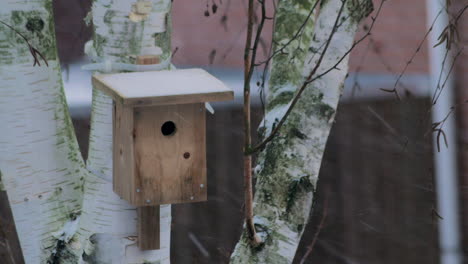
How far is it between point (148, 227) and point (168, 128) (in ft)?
0.97

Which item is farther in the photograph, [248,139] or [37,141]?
[37,141]

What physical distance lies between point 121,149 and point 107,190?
151mm

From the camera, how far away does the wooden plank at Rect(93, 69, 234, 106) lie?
274 centimetres

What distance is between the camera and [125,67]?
290cm

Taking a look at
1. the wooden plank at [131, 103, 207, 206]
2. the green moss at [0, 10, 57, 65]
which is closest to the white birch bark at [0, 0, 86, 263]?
the green moss at [0, 10, 57, 65]

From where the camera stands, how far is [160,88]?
2.79 metres

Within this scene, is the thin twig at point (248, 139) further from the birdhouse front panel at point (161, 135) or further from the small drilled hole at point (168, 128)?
the small drilled hole at point (168, 128)

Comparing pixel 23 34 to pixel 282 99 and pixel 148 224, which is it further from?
pixel 282 99

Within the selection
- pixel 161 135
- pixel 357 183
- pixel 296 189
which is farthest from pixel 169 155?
pixel 357 183

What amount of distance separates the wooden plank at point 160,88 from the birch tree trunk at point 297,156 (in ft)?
1.35

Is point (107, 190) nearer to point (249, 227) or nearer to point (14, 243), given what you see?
point (249, 227)

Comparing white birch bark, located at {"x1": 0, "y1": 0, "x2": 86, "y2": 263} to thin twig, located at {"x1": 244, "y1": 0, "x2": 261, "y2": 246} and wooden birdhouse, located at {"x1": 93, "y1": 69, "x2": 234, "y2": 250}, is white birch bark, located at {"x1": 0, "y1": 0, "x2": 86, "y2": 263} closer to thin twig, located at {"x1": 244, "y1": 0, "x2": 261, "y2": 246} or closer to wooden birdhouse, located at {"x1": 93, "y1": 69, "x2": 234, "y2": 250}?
wooden birdhouse, located at {"x1": 93, "y1": 69, "x2": 234, "y2": 250}

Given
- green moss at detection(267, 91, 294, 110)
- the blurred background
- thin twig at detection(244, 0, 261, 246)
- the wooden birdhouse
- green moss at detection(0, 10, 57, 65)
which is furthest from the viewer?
the blurred background

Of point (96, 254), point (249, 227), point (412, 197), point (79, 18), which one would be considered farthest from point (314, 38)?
point (79, 18)
